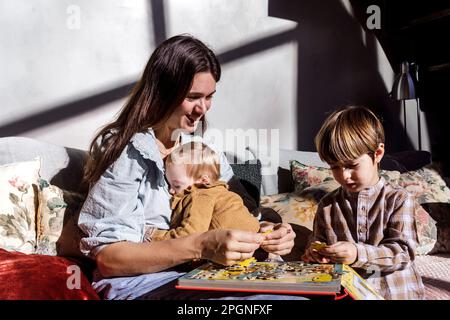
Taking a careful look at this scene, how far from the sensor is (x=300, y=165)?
2295mm

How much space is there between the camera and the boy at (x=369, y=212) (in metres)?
1.39

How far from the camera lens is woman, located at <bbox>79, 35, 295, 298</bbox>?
128 centimetres

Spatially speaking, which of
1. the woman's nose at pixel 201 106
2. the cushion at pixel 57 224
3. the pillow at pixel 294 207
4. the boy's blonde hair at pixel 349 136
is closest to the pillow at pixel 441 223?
the pillow at pixel 294 207

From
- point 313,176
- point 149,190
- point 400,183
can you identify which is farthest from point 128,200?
point 400,183

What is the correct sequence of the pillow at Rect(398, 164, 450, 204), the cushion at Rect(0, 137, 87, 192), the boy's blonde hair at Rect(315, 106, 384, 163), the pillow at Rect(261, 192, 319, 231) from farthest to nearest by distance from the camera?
the pillow at Rect(398, 164, 450, 204), the pillow at Rect(261, 192, 319, 231), the cushion at Rect(0, 137, 87, 192), the boy's blonde hair at Rect(315, 106, 384, 163)

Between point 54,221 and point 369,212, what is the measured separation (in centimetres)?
94

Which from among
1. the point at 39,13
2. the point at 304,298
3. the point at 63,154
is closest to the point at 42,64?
the point at 39,13

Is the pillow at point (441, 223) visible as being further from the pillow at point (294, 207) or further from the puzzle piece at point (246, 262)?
the puzzle piece at point (246, 262)

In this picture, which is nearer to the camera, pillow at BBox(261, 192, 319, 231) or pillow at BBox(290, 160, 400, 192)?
pillow at BBox(261, 192, 319, 231)

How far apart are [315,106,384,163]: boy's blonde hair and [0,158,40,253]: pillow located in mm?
898

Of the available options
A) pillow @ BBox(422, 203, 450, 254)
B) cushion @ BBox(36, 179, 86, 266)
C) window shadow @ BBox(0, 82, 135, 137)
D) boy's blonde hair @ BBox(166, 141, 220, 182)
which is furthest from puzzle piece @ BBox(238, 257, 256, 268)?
window shadow @ BBox(0, 82, 135, 137)

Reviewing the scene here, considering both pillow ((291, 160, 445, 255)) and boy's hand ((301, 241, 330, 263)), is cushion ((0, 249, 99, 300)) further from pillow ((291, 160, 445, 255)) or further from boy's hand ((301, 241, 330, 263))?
pillow ((291, 160, 445, 255))

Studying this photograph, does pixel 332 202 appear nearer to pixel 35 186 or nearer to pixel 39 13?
pixel 35 186
